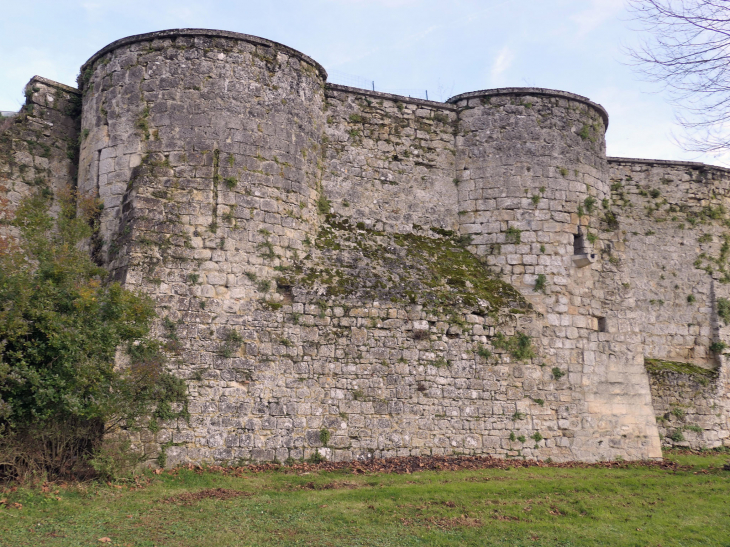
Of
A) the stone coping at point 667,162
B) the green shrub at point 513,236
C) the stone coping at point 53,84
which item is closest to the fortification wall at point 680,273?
the stone coping at point 667,162

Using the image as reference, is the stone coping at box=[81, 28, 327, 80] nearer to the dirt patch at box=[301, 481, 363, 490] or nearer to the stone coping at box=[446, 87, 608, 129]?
the stone coping at box=[446, 87, 608, 129]

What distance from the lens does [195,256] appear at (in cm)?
1157

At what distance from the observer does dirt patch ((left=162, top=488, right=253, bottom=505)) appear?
901 centimetres

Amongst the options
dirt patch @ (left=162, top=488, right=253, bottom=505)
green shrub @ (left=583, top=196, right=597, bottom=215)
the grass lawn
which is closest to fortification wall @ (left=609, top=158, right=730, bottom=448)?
green shrub @ (left=583, top=196, right=597, bottom=215)

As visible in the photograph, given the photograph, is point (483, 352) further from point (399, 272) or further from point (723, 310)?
point (723, 310)

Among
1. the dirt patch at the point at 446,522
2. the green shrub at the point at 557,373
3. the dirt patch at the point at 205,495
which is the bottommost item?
the dirt patch at the point at 446,522

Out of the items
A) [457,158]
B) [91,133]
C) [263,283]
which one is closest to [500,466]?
[263,283]

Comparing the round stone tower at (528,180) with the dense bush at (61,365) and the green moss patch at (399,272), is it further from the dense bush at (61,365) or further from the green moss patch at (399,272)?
the dense bush at (61,365)

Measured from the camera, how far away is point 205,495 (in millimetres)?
9336

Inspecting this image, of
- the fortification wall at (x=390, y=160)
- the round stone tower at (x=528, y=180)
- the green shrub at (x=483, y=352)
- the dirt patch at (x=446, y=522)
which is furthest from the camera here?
the round stone tower at (x=528, y=180)

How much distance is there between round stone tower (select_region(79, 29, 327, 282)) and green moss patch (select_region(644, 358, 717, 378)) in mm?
9566

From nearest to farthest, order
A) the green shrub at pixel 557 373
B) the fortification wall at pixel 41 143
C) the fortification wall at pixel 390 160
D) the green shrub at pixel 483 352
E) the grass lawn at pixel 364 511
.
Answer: the grass lawn at pixel 364 511, the fortification wall at pixel 41 143, the green shrub at pixel 483 352, the green shrub at pixel 557 373, the fortification wall at pixel 390 160

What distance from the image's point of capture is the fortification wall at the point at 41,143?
12219mm

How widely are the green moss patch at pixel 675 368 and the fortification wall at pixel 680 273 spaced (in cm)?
4
